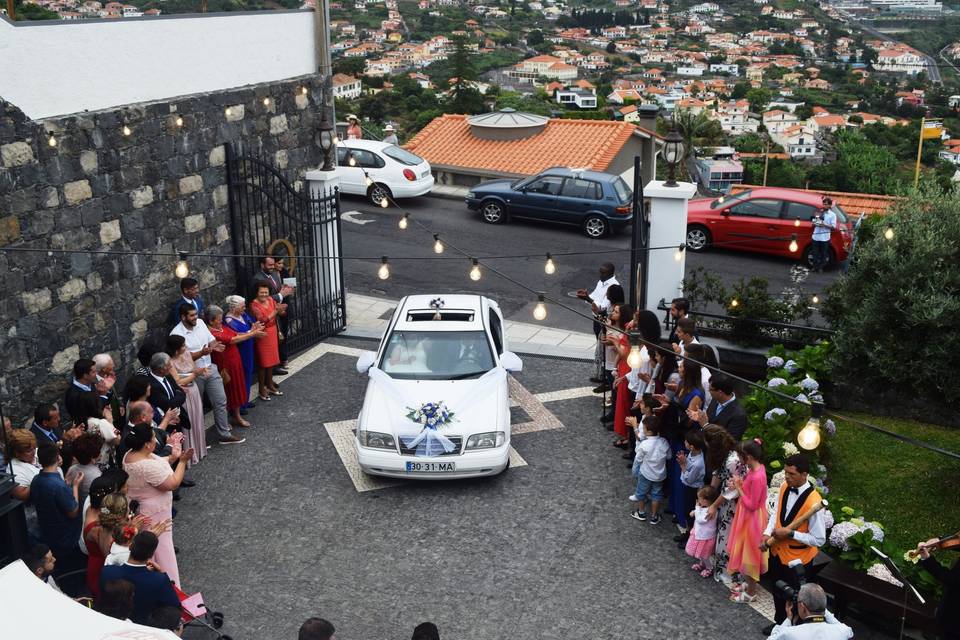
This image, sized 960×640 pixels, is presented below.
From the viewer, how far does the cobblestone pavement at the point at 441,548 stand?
7.41 meters

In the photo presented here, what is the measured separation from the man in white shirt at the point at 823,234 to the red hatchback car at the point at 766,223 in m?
0.11

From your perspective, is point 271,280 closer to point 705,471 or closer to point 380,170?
point 705,471

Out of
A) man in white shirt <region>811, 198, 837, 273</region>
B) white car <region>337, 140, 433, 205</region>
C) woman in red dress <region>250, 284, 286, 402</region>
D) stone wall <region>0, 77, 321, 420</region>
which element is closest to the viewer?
stone wall <region>0, 77, 321, 420</region>

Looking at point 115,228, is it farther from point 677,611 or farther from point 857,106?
point 857,106

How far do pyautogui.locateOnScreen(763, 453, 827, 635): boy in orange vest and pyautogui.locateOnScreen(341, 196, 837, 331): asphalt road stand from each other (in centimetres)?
816

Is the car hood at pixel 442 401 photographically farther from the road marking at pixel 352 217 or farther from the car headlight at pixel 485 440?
the road marking at pixel 352 217

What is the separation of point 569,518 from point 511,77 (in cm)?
12755

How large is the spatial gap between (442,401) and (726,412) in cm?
293

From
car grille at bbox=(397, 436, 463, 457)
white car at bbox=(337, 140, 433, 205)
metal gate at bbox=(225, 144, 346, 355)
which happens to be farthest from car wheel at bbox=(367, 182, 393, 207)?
car grille at bbox=(397, 436, 463, 457)

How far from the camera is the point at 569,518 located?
8898 mm

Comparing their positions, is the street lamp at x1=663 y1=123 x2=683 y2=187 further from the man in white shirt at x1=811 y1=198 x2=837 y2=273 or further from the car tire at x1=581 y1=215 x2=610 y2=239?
the car tire at x1=581 y1=215 x2=610 y2=239

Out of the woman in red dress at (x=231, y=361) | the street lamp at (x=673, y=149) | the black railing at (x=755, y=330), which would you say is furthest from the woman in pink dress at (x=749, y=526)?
the woman in red dress at (x=231, y=361)

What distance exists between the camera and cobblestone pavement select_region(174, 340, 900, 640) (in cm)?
741

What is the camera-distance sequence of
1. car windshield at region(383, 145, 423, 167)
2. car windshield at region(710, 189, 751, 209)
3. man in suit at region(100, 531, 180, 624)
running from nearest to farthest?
1. man in suit at region(100, 531, 180, 624)
2. car windshield at region(710, 189, 751, 209)
3. car windshield at region(383, 145, 423, 167)
